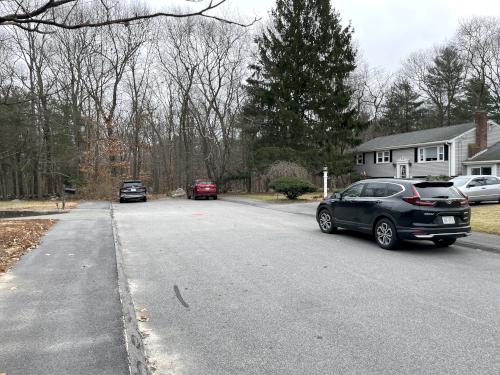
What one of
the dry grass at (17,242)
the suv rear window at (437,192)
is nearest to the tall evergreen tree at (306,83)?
the dry grass at (17,242)

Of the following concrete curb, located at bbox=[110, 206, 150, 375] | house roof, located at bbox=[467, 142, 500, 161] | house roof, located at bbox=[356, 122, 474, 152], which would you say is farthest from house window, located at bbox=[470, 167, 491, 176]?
concrete curb, located at bbox=[110, 206, 150, 375]

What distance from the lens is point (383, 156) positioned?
137ft

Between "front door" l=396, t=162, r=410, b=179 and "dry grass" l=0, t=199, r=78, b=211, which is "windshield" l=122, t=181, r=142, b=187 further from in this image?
"front door" l=396, t=162, r=410, b=179

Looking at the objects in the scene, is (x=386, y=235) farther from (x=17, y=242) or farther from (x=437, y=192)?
(x=17, y=242)

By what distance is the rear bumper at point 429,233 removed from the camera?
29.6 ft

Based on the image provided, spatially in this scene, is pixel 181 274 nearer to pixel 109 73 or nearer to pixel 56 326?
pixel 56 326

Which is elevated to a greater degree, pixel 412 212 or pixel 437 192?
pixel 437 192

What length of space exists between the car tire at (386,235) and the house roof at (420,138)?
27.6 metres

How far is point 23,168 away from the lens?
3741 centimetres

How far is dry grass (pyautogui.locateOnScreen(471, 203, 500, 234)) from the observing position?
1200 cm

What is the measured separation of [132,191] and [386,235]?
2447 cm

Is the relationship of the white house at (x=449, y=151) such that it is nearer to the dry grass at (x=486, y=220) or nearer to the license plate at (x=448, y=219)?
the dry grass at (x=486, y=220)

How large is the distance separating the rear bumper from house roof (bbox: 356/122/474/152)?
27536mm

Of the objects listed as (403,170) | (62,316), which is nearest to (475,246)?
(62,316)
